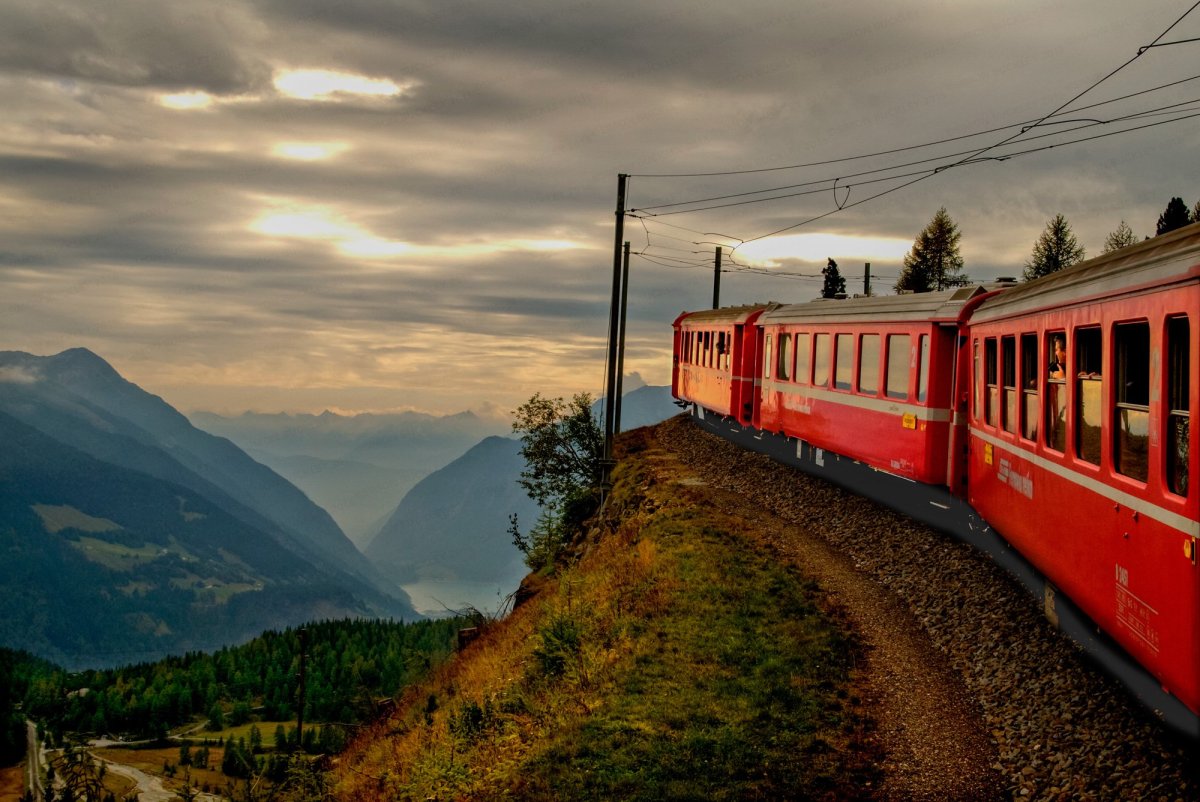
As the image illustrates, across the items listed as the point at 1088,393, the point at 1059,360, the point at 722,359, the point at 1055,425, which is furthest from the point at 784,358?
the point at 1088,393

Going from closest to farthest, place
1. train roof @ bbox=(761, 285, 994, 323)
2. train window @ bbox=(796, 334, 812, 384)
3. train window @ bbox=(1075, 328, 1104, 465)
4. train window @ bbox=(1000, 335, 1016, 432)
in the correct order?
train window @ bbox=(1075, 328, 1104, 465), train window @ bbox=(1000, 335, 1016, 432), train roof @ bbox=(761, 285, 994, 323), train window @ bbox=(796, 334, 812, 384)

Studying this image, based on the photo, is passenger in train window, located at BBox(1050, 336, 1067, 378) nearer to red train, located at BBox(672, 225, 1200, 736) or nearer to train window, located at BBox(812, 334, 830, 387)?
red train, located at BBox(672, 225, 1200, 736)

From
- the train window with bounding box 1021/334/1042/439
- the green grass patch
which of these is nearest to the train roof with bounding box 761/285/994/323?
the train window with bounding box 1021/334/1042/439

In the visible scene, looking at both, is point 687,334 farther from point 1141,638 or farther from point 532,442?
point 1141,638

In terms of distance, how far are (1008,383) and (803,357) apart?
12.1m

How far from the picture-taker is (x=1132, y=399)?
9578 millimetres

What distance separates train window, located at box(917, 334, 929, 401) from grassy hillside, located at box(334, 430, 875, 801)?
4.40 meters

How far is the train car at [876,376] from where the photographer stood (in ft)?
64.6

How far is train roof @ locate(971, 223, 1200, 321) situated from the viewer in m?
8.34

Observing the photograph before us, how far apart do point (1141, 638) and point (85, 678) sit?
163 meters

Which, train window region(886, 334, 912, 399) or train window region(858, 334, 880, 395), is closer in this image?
train window region(886, 334, 912, 399)

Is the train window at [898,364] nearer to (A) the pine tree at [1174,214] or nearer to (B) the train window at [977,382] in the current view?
(B) the train window at [977,382]

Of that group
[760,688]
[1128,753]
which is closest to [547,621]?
[760,688]

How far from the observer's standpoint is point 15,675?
13288 cm
